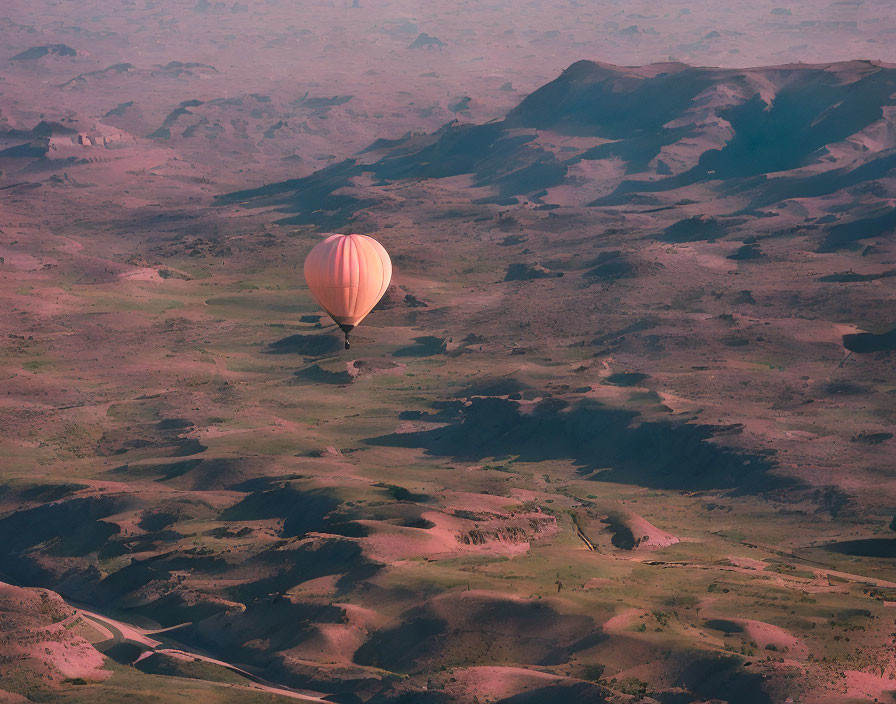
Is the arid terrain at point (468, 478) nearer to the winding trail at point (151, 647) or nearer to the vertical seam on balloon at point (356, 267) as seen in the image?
the winding trail at point (151, 647)

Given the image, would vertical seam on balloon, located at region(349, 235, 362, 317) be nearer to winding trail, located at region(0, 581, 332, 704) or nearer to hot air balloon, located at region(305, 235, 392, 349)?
hot air balloon, located at region(305, 235, 392, 349)

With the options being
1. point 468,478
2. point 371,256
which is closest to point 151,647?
point 371,256

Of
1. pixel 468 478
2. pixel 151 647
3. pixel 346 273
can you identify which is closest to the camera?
pixel 151 647

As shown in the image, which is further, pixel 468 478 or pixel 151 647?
pixel 468 478

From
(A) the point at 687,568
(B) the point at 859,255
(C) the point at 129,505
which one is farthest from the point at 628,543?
(B) the point at 859,255

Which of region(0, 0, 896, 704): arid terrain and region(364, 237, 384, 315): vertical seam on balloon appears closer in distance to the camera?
region(0, 0, 896, 704): arid terrain

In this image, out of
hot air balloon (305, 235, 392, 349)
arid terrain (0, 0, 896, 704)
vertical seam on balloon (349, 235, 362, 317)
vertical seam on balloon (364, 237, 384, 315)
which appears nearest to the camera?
arid terrain (0, 0, 896, 704)

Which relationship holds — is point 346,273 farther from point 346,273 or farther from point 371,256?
point 371,256

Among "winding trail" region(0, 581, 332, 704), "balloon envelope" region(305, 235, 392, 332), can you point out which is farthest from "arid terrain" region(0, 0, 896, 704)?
"balloon envelope" region(305, 235, 392, 332)

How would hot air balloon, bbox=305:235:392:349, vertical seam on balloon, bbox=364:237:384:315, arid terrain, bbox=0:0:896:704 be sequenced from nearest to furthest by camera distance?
1. arid terrain, bbox=0:0:896:704
2. hot air balloon, bbox=305:235:392:349
3. vertical seam on balloon, bbox=364:237:384:315
